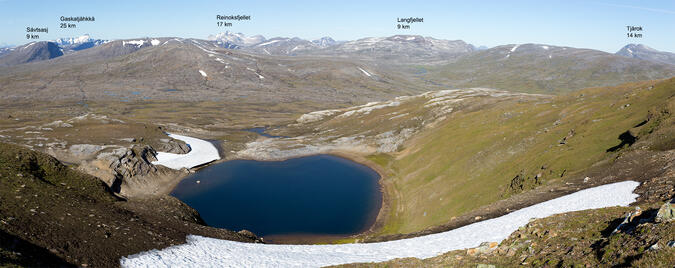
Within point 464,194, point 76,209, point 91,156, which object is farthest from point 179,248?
point 91,156

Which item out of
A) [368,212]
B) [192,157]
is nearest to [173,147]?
[192,157]

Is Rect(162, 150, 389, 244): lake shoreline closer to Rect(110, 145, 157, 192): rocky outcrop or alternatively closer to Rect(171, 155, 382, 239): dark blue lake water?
Rect(171, 155, 382, 239): dark blue lake water

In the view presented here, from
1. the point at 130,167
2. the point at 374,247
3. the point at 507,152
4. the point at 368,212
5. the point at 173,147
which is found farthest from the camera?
the point at 173,147

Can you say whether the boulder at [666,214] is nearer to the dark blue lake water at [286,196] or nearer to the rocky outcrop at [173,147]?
the dark blue lake water at [286,196]

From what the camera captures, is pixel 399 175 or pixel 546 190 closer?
pixel 546 190

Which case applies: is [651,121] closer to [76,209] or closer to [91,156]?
[76,209]

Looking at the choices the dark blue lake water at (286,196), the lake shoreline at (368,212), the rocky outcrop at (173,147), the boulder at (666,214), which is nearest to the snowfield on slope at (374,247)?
the boulder at (666,214)

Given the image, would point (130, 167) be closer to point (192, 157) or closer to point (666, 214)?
point (192, 157)
